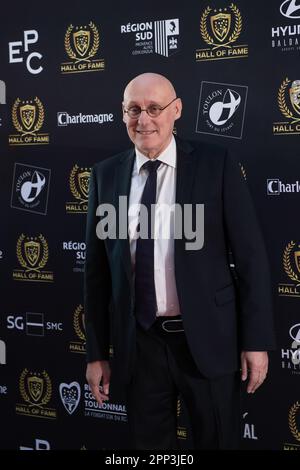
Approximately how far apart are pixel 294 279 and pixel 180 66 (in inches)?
43.7

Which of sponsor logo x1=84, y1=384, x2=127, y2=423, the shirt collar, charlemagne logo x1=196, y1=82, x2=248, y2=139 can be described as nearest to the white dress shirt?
the shirt collar

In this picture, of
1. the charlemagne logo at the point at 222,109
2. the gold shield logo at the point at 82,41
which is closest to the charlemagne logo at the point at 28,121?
the gold shield logo at the point at 82,41

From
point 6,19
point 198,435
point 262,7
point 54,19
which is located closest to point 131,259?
point 198,435

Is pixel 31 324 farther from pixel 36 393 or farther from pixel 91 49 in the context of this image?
pixel 91 49

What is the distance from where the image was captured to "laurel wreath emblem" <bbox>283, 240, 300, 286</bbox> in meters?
2.47

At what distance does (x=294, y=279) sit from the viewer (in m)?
2.47

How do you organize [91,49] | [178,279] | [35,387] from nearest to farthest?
[178,279], [91,49], [35,387]

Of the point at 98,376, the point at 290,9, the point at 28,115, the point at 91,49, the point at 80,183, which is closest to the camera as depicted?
the point at 98,376

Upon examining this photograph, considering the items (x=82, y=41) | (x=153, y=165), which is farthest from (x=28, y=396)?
(x=82, y=41)

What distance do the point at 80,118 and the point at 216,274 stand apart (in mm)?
1373

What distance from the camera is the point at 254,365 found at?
71.0 inches

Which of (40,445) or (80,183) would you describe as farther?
(40,445)
